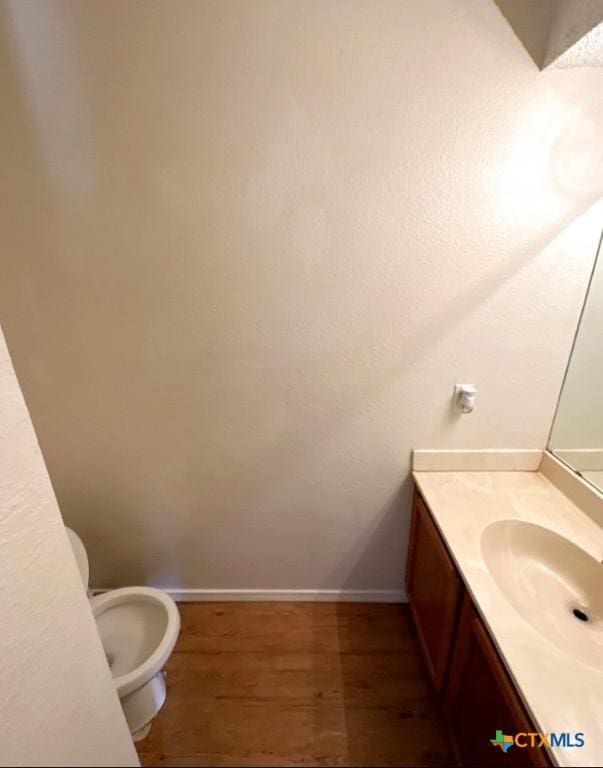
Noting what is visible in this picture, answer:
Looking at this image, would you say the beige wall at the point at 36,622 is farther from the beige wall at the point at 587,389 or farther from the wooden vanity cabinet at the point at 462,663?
the beige wall at the point at 587,389

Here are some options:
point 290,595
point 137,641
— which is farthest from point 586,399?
point 137,641

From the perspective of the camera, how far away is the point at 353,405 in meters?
1.27

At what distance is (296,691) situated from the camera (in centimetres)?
125

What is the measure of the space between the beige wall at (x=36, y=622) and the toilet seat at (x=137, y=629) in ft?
1.27

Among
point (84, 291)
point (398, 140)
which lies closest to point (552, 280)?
point (398, 140)

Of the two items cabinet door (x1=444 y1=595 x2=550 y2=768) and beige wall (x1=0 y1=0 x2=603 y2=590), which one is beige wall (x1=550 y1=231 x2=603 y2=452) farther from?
cabinet door (x1=444 y1=595 x2=550 y2=768)

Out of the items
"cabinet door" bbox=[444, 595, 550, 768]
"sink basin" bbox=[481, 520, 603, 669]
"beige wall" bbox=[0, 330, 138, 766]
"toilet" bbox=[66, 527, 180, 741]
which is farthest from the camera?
"toilet" bbox=[66, 527, 180, 741]

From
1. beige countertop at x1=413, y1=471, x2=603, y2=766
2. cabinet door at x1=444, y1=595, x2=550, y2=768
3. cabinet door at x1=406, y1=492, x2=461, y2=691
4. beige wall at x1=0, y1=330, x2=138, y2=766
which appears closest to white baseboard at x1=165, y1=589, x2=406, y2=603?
cabinet door at x1=406, y1=492, x2=461, y2=691

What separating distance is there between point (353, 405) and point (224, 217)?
2.60 feet

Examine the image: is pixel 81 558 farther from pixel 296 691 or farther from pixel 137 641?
pixel 296 691

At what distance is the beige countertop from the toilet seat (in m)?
1.00

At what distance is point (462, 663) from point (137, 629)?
3.83 ft

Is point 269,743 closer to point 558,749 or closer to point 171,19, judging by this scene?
point 558,749

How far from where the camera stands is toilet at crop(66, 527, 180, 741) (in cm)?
109
